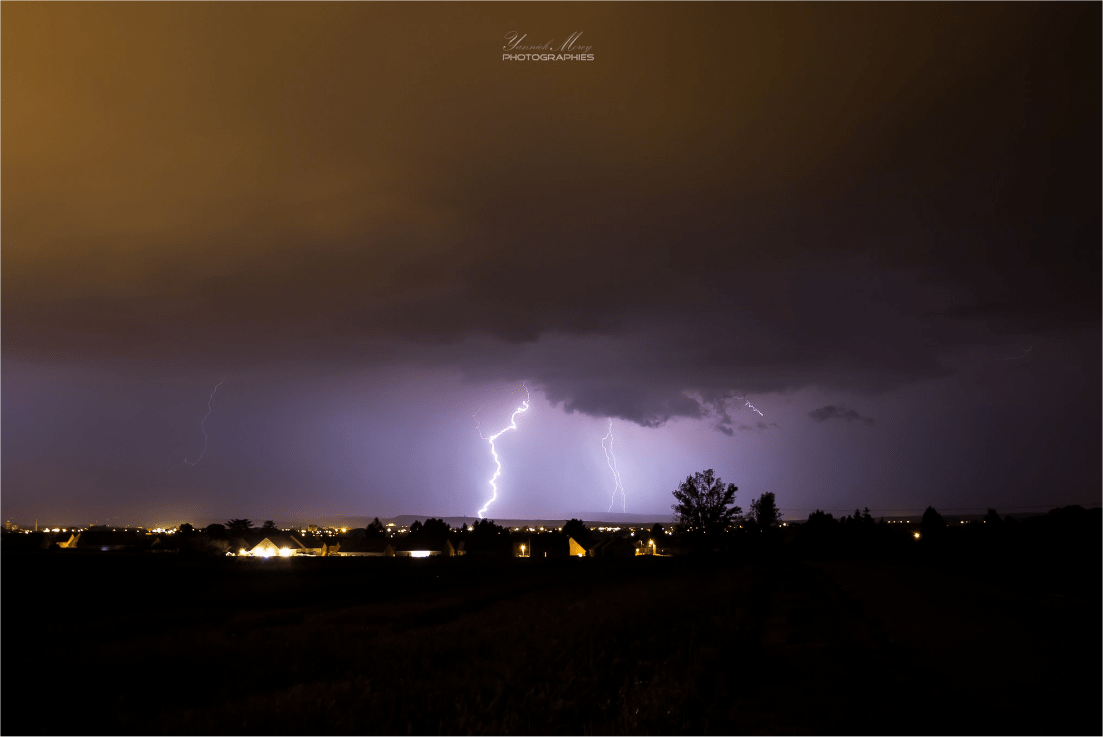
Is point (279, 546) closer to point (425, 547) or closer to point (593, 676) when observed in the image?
point (425, 547)

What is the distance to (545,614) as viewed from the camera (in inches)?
617

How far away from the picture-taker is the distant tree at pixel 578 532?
377 feet

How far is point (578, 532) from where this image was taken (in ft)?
414

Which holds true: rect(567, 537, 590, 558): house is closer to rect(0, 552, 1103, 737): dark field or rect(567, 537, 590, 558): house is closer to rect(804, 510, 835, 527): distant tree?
rect(804, 510, 835, 527): distant tree

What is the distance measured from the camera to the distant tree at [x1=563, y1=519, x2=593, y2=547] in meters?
115

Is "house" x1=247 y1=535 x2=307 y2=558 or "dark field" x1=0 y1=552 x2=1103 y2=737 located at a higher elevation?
"house" x1=247 y1=535 x2=307 y2=558

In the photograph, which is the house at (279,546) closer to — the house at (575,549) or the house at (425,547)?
the house at (425,547)

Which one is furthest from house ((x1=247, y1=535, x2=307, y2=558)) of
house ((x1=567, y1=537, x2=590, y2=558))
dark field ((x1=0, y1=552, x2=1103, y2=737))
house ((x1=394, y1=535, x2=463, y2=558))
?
dark field ((x1=0, y1=552, x2=1103, y2=737))

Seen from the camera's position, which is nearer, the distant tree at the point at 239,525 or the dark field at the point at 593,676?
the dark field at the point at 593,676

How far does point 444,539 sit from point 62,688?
10015 centimetres

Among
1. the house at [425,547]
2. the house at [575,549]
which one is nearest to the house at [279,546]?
the house at [425,547]

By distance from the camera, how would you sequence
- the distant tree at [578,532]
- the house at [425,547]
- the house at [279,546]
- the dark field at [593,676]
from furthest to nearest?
the distant tree at [578,532], the house at [425,547], the house at [279,546], the dark field at [593,676]

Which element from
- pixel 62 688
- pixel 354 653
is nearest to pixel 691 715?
pixel 354 653

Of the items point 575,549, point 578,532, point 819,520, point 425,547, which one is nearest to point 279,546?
point 425,547
